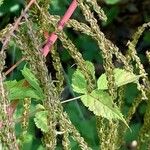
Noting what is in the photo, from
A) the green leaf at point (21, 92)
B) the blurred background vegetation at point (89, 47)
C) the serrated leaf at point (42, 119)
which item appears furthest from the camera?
the blurred background vegetation at point (89, 47)

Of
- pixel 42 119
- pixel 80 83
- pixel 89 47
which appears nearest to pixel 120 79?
pixel 80 83

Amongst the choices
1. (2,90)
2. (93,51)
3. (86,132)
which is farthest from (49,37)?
(93,51)

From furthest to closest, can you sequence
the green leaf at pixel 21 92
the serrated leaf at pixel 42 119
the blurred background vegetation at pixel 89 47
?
the blurred background vegetation at pixel 89 47, the serrated leaf at pixel 42 119, the green leaf at pixel 21 92

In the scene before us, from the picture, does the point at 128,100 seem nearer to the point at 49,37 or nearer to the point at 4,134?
the point at 49,37

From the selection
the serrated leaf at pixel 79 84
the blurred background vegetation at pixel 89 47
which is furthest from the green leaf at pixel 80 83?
the blurred background vegetation at pixel 89 47

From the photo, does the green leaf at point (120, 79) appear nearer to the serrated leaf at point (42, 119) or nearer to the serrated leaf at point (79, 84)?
the serrated leaf at point (79, 84)

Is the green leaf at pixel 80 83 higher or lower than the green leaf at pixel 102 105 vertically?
higher

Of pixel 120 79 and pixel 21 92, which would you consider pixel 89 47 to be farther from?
pixel 21 92

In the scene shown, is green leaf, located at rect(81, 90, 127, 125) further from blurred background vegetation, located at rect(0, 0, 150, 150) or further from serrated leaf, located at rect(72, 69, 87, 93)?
blurred background vegetation, located at rect(0, 0, 150, 150)
